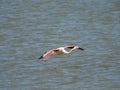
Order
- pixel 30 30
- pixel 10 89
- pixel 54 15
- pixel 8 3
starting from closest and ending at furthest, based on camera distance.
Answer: pixel 10 89 → pixel 30 30 → pixel 54 15 → pixel 8 3

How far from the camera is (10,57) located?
22.1m

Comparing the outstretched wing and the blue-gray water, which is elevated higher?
the outstretched wing

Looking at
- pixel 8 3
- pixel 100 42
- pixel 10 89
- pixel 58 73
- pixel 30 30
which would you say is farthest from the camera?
pixel 8 3

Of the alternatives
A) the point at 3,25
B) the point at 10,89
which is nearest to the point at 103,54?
the point at 10,89

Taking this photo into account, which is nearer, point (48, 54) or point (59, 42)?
point (48, 54)

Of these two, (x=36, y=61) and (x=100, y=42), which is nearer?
(x=36, y=61)

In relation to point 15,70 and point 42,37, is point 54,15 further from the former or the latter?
point 15,70

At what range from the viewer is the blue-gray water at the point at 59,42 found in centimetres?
1955

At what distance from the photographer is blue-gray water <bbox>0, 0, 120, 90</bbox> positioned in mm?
19547

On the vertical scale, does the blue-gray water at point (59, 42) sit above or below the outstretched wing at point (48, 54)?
below

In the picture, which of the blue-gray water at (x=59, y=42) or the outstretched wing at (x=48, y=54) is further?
the blue-gray water at (x=59, y=42)

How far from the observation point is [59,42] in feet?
78.6

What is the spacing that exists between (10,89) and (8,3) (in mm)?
13052

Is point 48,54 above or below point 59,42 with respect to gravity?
above
